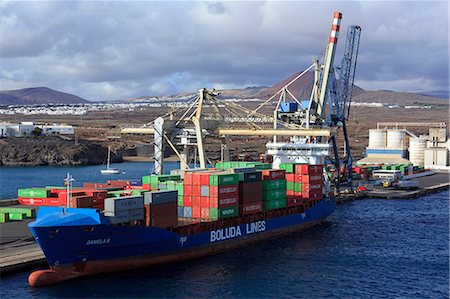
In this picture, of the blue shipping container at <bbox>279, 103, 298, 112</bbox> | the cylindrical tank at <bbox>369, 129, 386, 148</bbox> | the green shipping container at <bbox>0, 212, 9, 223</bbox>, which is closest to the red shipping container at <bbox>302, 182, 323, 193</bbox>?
the blue shipping container at <bbox>279, 103, 298, 112</bbox>

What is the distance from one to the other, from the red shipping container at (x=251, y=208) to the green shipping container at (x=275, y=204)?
2.22ft

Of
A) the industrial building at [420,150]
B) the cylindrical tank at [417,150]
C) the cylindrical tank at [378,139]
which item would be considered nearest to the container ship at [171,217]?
the industrial building at [420,150]

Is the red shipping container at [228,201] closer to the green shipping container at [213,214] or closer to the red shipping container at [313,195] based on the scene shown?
the green shipping container at [213,214]

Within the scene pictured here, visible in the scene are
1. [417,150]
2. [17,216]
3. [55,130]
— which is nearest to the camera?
[17,216]

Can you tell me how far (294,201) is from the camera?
52469mm

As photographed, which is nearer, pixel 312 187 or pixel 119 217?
pixel 119 217

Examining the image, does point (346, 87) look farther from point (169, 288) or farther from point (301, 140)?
point (169, 288)

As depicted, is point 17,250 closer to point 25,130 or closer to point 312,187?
point 312,187

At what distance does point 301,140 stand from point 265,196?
2354 cm

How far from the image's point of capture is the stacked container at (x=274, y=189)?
4788 centimetres

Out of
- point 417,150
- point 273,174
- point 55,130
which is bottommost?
point 273,174

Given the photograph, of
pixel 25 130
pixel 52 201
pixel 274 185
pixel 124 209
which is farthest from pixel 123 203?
pixel 25 130

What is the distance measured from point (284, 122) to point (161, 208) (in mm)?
29245

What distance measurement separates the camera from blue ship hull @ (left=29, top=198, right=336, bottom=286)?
3438cm
